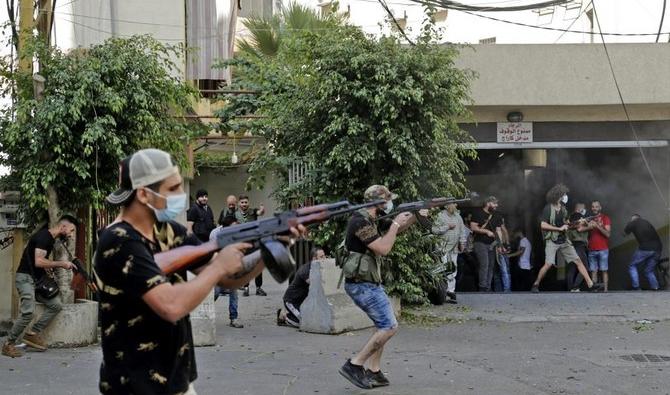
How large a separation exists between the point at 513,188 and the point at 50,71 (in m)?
9.15

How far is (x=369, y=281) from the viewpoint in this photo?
289 inches

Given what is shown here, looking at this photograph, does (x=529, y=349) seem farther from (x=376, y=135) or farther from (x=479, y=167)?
(x=479, y=167)

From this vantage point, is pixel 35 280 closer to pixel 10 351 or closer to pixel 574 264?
pixel 10 351

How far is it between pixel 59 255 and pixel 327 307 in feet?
10.2

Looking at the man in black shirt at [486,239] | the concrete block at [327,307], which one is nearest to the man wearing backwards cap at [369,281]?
the concrete block at [327,307]

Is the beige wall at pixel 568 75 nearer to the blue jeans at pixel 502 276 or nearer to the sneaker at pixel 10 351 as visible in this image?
the blue jeans at pixel 502 276

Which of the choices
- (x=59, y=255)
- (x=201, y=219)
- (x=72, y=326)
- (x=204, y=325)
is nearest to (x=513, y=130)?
(x=201, y=219)

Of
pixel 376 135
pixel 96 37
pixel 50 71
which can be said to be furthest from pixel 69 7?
pixel 376 135

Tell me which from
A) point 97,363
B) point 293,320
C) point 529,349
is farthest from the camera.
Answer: point 293,320

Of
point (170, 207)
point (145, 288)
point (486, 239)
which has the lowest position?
point (486, 239)

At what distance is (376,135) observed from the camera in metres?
11.2

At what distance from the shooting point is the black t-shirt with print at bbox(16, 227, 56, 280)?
9000 millimetres

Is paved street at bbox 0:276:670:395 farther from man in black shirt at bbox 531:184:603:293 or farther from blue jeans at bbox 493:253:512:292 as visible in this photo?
blue jeans at bbox 493:253:512:292

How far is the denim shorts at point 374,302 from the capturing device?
7293 millimetres
